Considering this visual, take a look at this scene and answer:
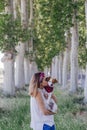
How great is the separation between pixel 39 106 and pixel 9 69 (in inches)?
600

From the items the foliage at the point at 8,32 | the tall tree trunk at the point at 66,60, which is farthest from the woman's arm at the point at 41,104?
the tall tree trunk at the point at 66,60

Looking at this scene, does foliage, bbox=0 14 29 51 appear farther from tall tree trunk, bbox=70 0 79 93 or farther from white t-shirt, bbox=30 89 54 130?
white t-shirt, bbox=30 89 54 130

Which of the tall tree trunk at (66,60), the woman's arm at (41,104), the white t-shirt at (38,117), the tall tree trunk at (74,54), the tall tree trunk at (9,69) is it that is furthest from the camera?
the tall tree trunk at (66,60)

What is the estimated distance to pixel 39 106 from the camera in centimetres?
833

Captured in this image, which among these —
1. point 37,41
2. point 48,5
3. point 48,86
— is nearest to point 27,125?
point 48,86

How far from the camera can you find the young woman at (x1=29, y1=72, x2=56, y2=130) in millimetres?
8297

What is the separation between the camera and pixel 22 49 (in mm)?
30344

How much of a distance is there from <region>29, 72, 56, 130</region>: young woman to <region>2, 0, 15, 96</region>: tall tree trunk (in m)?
14.7

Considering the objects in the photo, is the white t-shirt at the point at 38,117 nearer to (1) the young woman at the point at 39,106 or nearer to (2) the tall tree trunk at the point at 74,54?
(1) the young woman at the point at 39,106

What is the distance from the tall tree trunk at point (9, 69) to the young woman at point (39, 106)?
48.2 feet

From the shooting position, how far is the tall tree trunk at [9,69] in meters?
23.3

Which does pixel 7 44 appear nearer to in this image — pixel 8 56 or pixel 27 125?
pixel 8 56

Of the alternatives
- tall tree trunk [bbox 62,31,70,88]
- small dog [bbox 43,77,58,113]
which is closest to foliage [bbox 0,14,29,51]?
tall tree trunk [bbox 62,31,70,88]

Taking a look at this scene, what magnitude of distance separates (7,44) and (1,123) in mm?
10285
